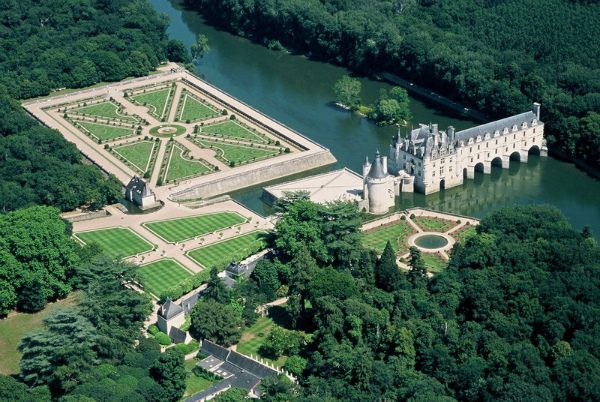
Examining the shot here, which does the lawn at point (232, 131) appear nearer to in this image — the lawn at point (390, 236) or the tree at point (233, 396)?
the lawn at point (390, 236)

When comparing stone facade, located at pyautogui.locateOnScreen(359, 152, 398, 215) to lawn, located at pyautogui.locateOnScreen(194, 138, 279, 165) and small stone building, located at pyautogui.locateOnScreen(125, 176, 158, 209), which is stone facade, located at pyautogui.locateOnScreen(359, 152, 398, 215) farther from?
small stone building, located at pyautogui.locateOnScreen(125, 176, 158, 209)

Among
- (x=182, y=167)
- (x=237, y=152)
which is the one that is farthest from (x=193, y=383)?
(x=237, y=152)

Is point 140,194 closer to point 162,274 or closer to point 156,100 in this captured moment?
point 162,274

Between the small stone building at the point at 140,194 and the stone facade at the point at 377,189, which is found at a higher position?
the stone facade at the point at 377,189

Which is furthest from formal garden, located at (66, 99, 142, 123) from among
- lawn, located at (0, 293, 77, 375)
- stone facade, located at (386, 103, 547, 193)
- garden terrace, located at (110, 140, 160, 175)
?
lawn, located at (0, 293, 77, 375)

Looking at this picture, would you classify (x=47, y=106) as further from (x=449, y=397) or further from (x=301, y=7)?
(x=449, y=397)

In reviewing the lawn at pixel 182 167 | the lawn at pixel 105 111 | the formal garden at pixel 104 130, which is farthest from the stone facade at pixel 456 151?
the lawn at pixel 105 111

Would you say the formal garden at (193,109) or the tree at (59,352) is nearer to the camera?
the tree at (59,352)
